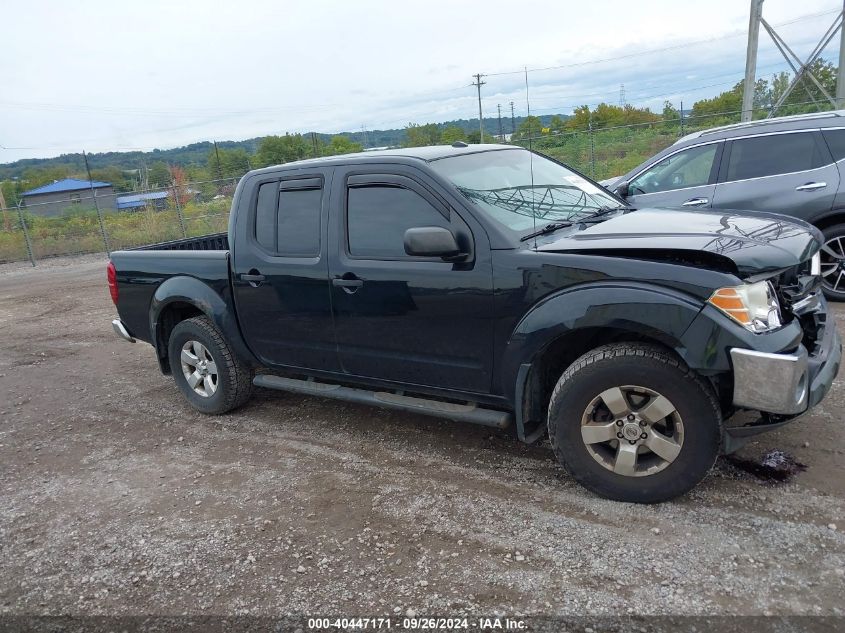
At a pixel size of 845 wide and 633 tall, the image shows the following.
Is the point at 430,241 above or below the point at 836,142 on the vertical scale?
below

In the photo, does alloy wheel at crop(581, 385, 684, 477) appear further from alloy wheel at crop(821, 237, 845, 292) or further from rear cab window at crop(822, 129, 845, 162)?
rear cab window at crop(822, 129, 845, 162)

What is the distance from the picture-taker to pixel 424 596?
2.87 m

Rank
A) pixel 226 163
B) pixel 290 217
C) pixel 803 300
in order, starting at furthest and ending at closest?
pixel 226 163
pixel 290 217
pixel 803 300

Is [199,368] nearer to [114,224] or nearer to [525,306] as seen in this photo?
[525,306]

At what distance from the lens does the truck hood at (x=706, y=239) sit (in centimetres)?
309

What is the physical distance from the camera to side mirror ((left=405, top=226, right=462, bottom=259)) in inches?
138

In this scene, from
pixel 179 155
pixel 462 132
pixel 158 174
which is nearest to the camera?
pixel 462 132

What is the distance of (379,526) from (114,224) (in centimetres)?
2080

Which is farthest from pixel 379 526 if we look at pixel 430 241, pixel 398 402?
pixel 430 241

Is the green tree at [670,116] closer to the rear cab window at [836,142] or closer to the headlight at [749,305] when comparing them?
the rear cab window at [836,142]

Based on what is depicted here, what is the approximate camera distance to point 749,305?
3021mm

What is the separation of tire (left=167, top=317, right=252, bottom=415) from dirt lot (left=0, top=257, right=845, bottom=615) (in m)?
0.17

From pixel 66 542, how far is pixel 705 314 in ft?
11.8

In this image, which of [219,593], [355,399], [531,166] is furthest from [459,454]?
[531,166]
